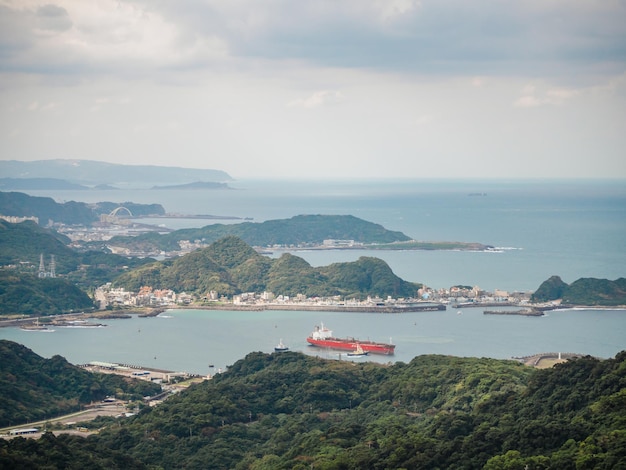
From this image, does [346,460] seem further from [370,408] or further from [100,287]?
[100,287]

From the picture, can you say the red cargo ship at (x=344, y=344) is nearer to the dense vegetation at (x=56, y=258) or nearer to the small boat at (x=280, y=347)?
the small boat at (x=280, y=347)

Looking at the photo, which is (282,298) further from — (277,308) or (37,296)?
(37,296)

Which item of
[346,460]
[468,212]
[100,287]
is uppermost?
[468,212]

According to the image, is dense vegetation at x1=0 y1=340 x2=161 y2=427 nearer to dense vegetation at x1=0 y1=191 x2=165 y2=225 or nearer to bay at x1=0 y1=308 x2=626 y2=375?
bay at x1=0 y1=308 x2=626 y2=375

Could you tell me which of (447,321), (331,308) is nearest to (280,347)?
(447,321)

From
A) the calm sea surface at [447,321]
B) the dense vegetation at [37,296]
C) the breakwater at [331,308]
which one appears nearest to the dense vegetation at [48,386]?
the calm sea surface at [447,321]

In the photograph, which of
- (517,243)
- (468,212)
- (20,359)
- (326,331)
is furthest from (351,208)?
(20,359)
